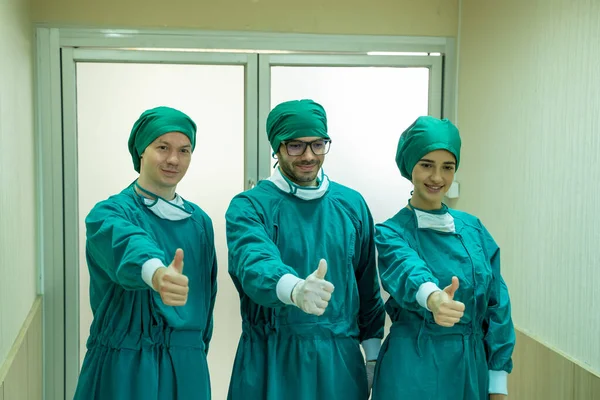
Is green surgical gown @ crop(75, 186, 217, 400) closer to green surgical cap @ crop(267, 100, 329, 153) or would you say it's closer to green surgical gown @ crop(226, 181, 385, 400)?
green surgical gown @ crop(226, 181, 385, 400)

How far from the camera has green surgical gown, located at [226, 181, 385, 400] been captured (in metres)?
2.15

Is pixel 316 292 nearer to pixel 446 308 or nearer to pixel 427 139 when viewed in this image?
pixel 446 308

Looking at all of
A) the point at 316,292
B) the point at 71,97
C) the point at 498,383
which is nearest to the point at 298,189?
the point at 316,292

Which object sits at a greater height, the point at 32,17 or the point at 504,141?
the point at 32,17


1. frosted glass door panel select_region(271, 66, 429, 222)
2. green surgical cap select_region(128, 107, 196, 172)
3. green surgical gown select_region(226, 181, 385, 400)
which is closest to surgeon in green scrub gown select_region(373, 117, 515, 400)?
green surgical gown select_region(226, 181, 385, 400)

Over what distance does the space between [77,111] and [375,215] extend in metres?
1.45

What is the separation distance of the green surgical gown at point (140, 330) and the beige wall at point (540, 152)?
1.21 m

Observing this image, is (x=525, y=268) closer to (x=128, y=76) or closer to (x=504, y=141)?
(x=504, y=141)

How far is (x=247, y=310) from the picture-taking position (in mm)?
2229

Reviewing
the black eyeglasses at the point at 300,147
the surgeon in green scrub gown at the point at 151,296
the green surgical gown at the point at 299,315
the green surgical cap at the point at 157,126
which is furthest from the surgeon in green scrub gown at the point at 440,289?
the green surgical cap at the point at 157,126

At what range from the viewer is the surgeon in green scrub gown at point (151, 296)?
6.79ft

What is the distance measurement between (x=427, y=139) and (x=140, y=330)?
0.98 m

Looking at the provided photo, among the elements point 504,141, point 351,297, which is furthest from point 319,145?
point 504,141

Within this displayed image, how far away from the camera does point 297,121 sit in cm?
220
